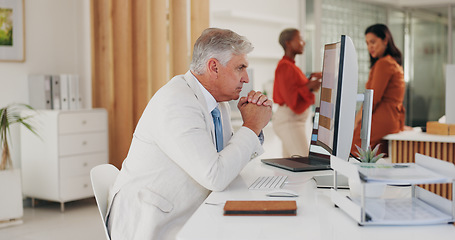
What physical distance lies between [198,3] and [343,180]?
11.0 ft

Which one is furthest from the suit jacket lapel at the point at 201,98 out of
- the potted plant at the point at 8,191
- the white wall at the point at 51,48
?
the white wall at the point at 51,48

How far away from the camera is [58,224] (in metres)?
4.50

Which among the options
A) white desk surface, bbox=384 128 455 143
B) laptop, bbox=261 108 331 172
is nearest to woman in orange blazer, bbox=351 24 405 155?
white desk surface, bbox=384 128 455 143

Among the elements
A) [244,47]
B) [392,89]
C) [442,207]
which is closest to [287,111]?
[392,89]

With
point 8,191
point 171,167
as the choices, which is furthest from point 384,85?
point 8,191

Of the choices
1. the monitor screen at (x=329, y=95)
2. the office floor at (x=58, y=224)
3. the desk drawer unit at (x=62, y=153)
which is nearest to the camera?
the monitor screen at (x=329, y=95)

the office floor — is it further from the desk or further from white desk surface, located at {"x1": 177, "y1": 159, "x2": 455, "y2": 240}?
white desk surface, located at {"x1": 177, "y1": 159, "x2": 455, "y2": 240}

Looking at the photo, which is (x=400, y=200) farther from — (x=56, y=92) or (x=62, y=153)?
(x=56, y=92)

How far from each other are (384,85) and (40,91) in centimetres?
320

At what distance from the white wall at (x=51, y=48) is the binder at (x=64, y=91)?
33 cm

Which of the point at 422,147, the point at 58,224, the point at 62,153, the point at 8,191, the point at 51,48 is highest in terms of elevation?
the point at 51,48

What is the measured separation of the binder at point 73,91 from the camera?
537cm

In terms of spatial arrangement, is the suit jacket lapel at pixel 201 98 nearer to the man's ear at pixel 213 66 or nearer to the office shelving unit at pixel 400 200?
the man's ear at pixel 213 66

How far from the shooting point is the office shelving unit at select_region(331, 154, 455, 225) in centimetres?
140
